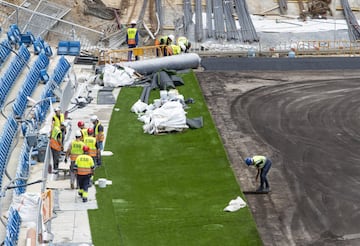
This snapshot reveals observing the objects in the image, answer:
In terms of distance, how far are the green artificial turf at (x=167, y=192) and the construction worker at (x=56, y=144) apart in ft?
4.52

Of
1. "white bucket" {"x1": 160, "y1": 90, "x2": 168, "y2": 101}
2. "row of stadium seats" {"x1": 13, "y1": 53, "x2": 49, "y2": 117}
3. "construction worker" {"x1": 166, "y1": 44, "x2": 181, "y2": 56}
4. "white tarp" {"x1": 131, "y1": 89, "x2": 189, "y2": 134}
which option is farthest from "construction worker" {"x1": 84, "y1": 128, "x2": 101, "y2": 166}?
"construction worker" {"x1": 166, "y1": 44, "x2": 181, "y2": 56}

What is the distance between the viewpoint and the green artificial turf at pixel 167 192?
84.3 ft

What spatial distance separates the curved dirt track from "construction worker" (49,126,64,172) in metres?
5.80

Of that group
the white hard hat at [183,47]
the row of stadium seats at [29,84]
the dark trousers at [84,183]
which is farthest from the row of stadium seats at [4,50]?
the dark trousers at [84,183]

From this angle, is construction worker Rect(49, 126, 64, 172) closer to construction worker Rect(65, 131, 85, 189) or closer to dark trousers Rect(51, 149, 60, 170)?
dark trousers Rect(51, 149, 60, 170)

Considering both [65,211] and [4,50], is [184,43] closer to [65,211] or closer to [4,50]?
[4,50]

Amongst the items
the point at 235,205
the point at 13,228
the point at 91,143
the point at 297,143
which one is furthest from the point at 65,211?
the point at 297,143

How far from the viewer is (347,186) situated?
29.2 meters

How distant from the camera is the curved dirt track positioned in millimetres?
26359

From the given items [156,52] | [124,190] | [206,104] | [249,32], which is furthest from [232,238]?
[249,32]

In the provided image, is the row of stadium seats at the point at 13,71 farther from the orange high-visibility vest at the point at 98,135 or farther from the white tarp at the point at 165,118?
the white tarp at the point at 165,118

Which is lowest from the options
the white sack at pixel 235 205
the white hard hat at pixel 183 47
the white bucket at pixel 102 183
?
the white sack at pixel 235 205

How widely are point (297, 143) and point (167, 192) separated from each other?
654 cm

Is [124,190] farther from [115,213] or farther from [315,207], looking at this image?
[315,207]
